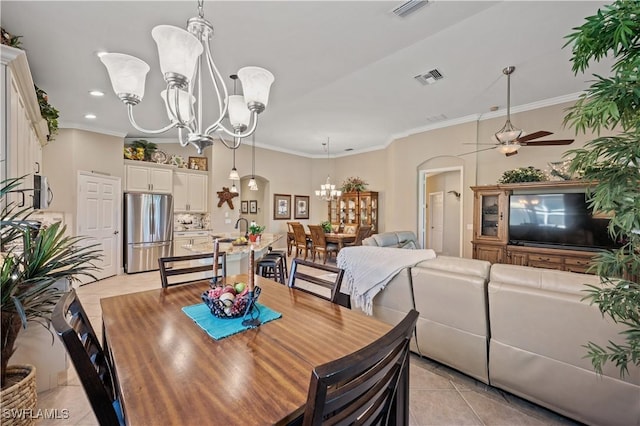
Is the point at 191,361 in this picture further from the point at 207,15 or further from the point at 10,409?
the point at 207,15

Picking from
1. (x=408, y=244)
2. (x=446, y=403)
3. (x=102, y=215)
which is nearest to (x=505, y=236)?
(x=408, y=244)

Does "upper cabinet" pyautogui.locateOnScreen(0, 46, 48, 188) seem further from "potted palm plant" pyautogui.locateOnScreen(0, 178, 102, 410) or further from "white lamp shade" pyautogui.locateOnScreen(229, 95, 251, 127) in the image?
"white lamp shade" pyautogui.locateOnScreen(229, 95, 251, 127)

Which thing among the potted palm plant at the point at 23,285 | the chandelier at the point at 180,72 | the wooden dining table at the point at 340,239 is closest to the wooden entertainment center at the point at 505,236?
the wooden dining table at the point at 340,239

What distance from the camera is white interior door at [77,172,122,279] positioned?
4.91 m

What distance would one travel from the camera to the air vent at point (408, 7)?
230 centimetres

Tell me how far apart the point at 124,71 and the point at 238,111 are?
80 centimetres

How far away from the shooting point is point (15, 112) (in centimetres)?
222

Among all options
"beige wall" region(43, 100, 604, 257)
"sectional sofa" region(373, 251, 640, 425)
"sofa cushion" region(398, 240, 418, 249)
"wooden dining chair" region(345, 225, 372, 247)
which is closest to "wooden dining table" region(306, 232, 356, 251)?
"wooden dining chair" region(345, 225, 372, 247)

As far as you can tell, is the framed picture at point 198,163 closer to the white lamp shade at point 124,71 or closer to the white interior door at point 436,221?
the white lamp shade at point 124,71

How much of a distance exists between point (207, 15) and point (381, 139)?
5.57 metres

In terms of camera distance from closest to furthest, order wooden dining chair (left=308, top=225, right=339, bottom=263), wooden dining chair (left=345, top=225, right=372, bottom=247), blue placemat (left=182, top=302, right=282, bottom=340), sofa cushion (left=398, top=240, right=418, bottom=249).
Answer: blue placemat (left=182, top=302, right=282, bottom=340) → sofa cushion (left=398, top=240, right=418, bottom=249) → wooden dining chair (left=308, top=225, right=339, bottom=263) → wooden dining chair (left=345, top=225, right=372, bottom=247)

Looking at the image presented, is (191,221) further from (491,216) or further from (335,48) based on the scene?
(491,216)

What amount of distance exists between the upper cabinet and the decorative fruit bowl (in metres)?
1.71

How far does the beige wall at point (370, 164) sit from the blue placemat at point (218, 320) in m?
4.87
